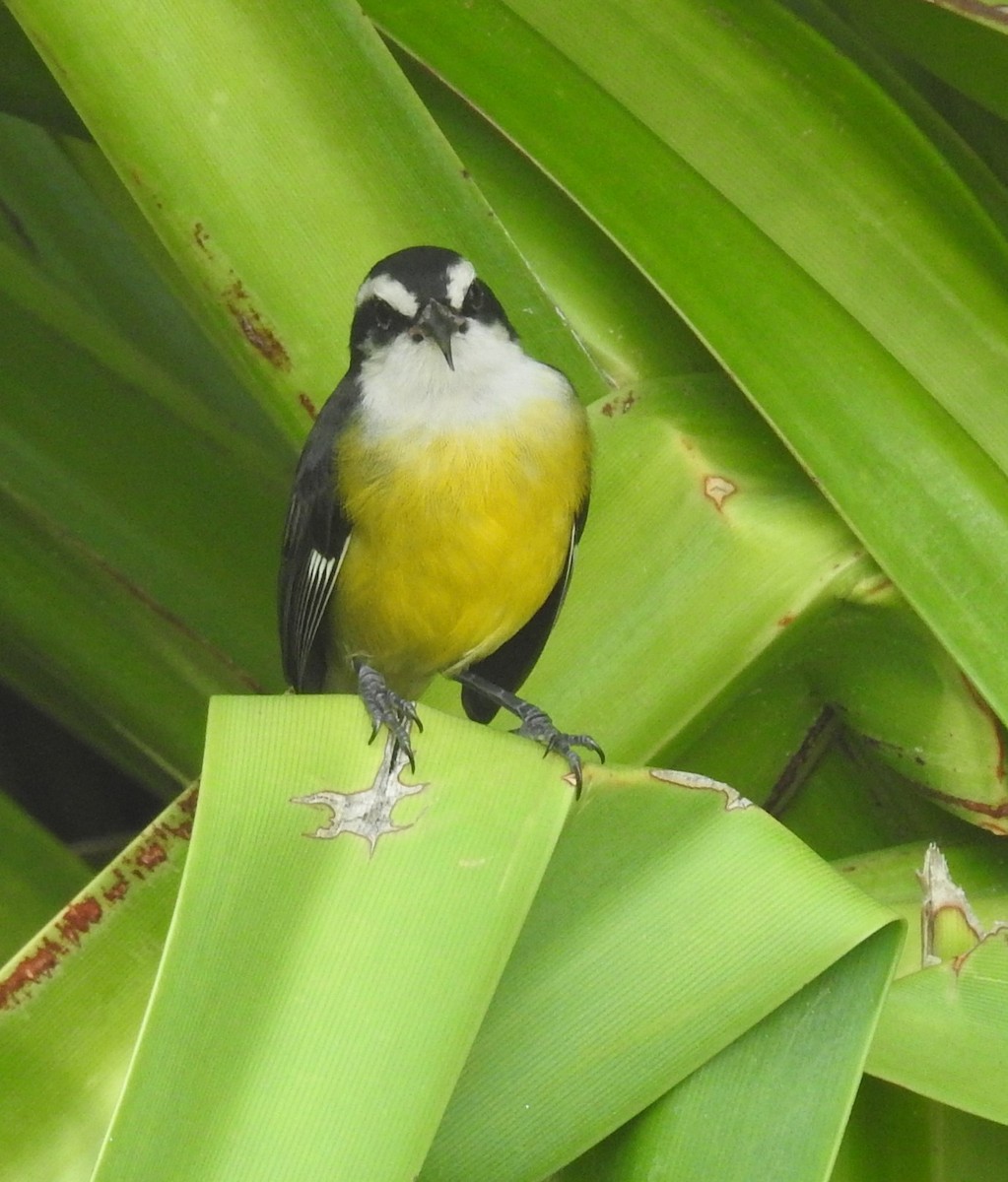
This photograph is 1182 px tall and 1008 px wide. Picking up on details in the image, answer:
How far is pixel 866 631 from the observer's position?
1568 millimetres

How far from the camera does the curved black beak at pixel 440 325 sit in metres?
1.68

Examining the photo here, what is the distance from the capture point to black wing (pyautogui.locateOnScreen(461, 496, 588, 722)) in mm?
1892

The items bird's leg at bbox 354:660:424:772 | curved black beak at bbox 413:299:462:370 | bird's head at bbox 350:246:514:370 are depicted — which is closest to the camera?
bird's leg at bbox 354:660:424:772

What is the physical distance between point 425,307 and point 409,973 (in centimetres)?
92

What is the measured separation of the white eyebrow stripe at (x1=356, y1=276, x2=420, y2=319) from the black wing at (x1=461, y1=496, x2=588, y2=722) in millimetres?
339

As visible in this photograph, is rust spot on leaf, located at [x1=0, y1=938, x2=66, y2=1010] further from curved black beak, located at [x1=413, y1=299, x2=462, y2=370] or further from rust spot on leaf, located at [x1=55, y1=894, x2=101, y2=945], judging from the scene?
curved black beak, located at [x1=413, y1=299, x2=462, y2=370]

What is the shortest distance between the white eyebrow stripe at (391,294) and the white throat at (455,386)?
147 millimetres

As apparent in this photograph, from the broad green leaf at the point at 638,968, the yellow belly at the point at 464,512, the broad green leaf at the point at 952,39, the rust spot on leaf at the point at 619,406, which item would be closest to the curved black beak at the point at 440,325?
the yellow belly at the point at 464,512

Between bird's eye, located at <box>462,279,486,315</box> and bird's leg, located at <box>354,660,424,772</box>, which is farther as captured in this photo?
bird's eye, located at <box>462,279,486,315</box>

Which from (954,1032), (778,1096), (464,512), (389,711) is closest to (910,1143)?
(954,1032)

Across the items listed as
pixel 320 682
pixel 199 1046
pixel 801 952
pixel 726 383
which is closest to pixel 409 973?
pixel 199 1046

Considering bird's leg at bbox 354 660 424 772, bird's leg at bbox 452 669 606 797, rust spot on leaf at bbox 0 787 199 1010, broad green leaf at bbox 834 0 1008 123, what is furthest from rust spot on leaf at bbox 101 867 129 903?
broad green leaf at bbox 834 0 1008 123

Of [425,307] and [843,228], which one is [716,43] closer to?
[843,228]

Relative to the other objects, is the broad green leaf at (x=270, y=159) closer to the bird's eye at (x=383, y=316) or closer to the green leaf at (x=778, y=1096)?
the bird's eye at (x=383, y=316)
